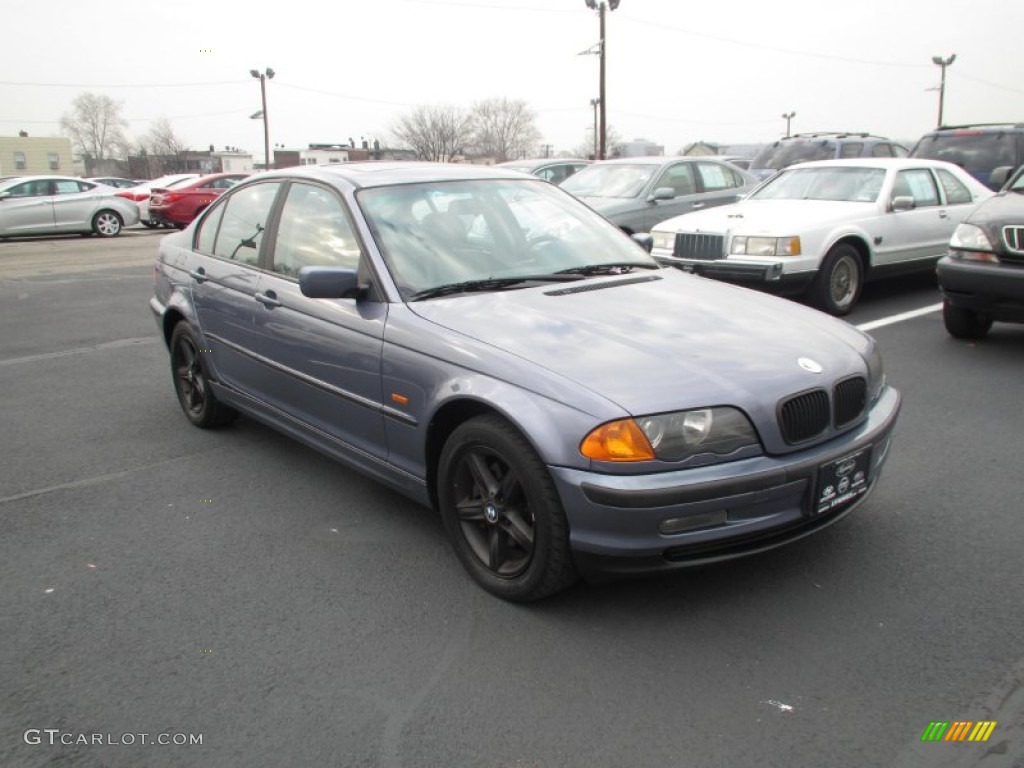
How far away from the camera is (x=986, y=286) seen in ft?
21.1

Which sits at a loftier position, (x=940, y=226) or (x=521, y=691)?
(x=940, y=226)

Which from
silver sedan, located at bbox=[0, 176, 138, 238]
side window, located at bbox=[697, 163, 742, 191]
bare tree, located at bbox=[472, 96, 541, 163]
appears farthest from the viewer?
bare tree, located at bbox=[472, 96, 541, 163]

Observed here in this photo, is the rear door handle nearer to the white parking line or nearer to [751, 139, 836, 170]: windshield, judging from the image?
the white parking line

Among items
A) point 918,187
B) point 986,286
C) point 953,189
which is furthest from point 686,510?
point 953,189

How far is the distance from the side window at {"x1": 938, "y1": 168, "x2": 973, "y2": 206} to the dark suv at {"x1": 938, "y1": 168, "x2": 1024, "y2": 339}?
245 centimetres

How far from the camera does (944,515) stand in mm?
3779

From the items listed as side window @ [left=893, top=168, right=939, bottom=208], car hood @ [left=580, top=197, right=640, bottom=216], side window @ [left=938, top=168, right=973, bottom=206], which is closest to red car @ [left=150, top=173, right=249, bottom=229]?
car hood @ [left=580, top=197, right=640, bottom=216]

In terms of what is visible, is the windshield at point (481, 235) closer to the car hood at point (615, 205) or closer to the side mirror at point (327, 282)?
the side mirror at point (327, 282)

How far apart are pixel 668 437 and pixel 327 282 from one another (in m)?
1.58

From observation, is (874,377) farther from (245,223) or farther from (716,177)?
(716,177)

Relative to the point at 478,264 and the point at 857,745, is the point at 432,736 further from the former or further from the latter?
the point at 478,264

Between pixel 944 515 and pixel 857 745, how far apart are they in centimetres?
176

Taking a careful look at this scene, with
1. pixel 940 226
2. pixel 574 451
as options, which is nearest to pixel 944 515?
pixel 574 451

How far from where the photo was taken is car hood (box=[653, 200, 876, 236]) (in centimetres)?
809
